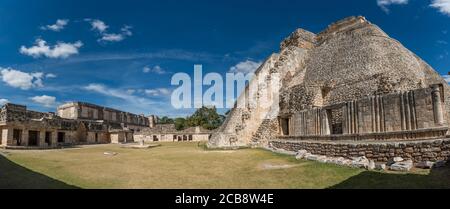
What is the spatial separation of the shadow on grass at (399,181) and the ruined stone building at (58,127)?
23.1 m

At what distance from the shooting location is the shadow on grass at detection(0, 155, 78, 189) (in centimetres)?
628

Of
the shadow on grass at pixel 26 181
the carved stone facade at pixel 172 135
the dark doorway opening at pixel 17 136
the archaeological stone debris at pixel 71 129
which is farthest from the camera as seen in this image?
the carved stone facade at pixel 172 135

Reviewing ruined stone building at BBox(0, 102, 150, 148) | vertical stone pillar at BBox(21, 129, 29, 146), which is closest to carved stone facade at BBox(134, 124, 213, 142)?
ruined stone building at BBox(0, 102, 150, 148)

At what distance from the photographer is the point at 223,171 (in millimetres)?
8305

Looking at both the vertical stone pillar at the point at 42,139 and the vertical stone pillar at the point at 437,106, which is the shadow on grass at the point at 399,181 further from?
the vertical stone pillar at the point at 42,139

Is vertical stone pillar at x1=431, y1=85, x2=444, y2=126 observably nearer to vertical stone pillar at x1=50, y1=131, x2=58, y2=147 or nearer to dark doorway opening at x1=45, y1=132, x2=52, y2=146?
vertical stone pillar at x1=50, y1=131, x2=58, y2=147

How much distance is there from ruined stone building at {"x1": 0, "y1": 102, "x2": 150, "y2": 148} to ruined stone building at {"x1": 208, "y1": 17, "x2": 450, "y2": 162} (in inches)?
592

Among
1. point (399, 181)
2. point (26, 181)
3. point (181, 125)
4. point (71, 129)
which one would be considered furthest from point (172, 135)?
point (399, 181)

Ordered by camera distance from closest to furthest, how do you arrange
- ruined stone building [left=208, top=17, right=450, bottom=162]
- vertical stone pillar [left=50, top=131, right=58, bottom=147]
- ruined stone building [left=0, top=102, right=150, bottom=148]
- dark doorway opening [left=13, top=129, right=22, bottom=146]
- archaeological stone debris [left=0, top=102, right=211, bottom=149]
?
ruined stone building [left=208, top=17, right=450, bottom=162] → ruined stone building [left=0, top=102, right=150, bottom=148] → archaeological stone debris [left=0, top=102, right=211, bottom=149] → dark doorway opening [left=13, top=129, right=22, bottom=146] → vertical stone pillar [left=50, top=131, right=58, bottom=147]

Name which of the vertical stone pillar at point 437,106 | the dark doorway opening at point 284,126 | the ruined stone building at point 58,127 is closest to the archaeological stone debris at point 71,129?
the ruined stone building at point 58,127

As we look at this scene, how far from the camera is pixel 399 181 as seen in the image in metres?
6.16

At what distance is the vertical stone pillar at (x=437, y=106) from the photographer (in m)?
8.96

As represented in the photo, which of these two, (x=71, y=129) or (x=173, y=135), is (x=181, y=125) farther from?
(x=71, y=129)
